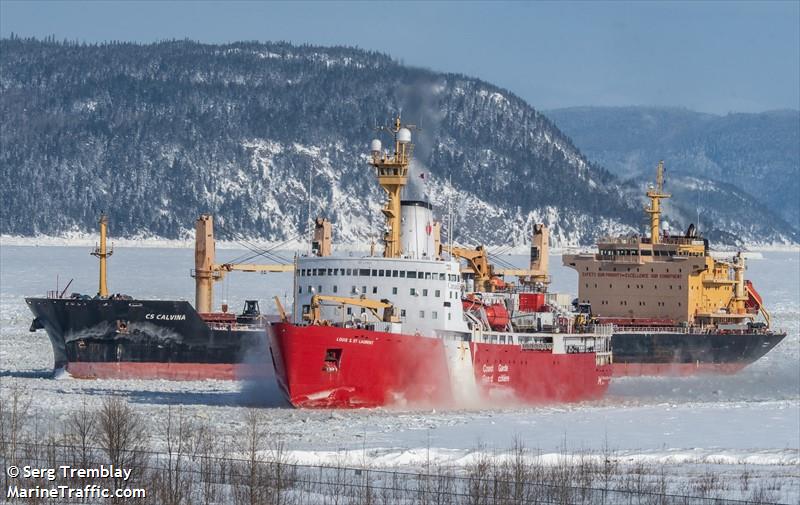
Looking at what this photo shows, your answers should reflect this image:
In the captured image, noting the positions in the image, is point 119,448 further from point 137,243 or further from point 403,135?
point 137,243

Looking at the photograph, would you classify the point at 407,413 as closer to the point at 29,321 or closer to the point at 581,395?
the point at 581,395

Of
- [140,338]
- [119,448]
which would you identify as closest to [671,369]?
[140,338]

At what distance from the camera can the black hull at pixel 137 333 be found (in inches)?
1914

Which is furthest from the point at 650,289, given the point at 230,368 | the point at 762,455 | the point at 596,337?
the point at 762,455

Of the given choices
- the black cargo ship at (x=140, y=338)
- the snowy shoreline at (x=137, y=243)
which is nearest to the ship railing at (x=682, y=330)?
the black cargo ship at (x=140, y=338)

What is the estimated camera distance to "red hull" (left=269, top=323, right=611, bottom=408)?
127ft

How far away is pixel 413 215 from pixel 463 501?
759 inches

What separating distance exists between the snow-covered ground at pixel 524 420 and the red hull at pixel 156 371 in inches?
42.8

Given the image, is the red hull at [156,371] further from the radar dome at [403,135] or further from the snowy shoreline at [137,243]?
the snowy shoreline at [137,243]

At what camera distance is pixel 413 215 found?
4419 cm

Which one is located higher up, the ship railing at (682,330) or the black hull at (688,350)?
the ship railing at (682,330)

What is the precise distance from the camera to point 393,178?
143ft

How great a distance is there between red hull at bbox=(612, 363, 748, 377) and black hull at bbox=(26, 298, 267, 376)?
14290 millimetres

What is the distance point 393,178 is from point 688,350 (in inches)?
772
